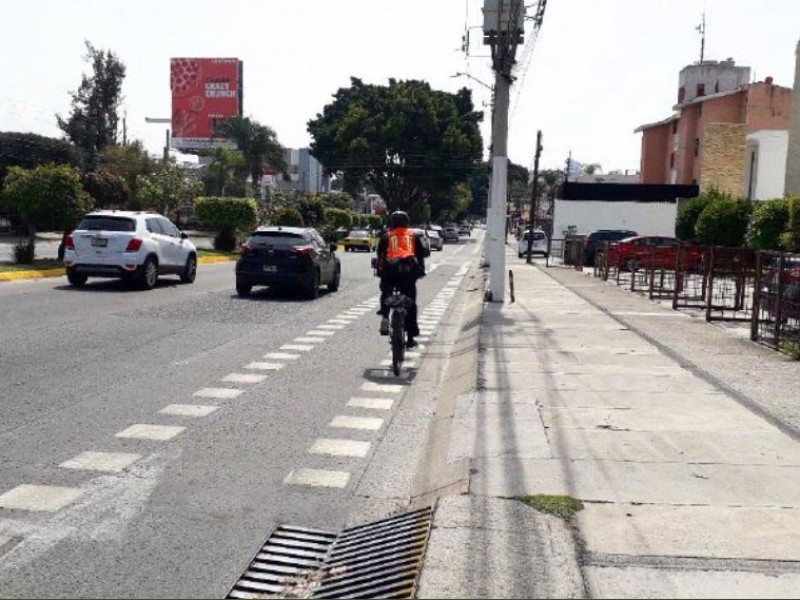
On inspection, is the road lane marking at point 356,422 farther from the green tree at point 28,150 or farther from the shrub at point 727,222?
the green tree at point 28,150

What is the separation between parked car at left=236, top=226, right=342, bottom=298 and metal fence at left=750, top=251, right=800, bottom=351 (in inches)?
389

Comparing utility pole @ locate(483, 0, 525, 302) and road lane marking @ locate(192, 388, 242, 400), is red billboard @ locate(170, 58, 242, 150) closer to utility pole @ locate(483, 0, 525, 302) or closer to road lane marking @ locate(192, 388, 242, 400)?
utility pole @ locate(483, 0, 525, 302)

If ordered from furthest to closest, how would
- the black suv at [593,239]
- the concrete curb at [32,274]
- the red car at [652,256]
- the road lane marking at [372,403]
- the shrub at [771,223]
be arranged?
the black suv at [593,239] < the shrub at [771,223] < the concrete curb at [32,274] < the red car at [652,256] < the road lane marking at [372,403]

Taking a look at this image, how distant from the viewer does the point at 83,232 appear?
1980cm

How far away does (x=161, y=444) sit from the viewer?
23.1 ft

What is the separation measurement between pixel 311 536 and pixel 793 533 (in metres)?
2.68

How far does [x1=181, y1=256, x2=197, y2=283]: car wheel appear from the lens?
22.8 m

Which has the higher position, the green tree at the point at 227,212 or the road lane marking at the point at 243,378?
the green tree at the point at 227,212

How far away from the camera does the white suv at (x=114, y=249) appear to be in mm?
19750

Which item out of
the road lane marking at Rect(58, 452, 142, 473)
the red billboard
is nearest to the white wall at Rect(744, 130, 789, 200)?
the road lane marking at Rect(58, 452, 142, 473)

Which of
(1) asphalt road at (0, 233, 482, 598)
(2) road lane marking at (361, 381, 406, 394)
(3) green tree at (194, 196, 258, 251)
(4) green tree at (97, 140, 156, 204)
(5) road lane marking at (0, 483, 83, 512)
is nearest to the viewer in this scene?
(1) asphalt road at (0, 233, 482, 598)

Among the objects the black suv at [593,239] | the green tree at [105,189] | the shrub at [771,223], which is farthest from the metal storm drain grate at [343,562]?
the green tree at [105,189]

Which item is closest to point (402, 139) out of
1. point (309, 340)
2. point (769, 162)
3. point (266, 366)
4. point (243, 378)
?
point (769, 162)

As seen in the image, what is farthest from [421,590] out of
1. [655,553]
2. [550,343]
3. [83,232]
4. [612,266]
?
[612,266]
